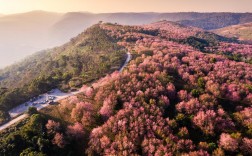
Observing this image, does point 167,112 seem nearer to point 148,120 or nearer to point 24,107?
point 148,120

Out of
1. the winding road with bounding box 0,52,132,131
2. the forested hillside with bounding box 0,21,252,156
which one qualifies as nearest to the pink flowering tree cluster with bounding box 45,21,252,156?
the forested hillside with bounding box 0,21,252,156

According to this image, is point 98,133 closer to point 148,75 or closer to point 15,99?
point 148,75

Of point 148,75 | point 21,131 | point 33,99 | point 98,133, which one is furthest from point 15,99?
point 148,75

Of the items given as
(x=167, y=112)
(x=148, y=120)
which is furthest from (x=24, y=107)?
(x=167, y=112)

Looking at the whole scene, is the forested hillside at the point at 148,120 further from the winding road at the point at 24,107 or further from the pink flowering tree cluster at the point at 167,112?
the winding road at the point at 24,107

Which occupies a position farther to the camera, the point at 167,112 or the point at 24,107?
the point at 24,107

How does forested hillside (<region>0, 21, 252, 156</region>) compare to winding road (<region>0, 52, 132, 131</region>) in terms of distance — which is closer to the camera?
forested hillside (<region>0, 21, 252, 156</region>)

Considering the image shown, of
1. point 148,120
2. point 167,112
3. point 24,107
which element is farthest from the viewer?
point 24,107

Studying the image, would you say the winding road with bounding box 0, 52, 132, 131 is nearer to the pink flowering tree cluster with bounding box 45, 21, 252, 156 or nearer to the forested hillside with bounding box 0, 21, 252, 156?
the forested hillside with bounding box 0, 21, 252, 156

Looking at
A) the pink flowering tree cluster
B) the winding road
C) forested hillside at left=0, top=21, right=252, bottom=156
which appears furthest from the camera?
the winding road
